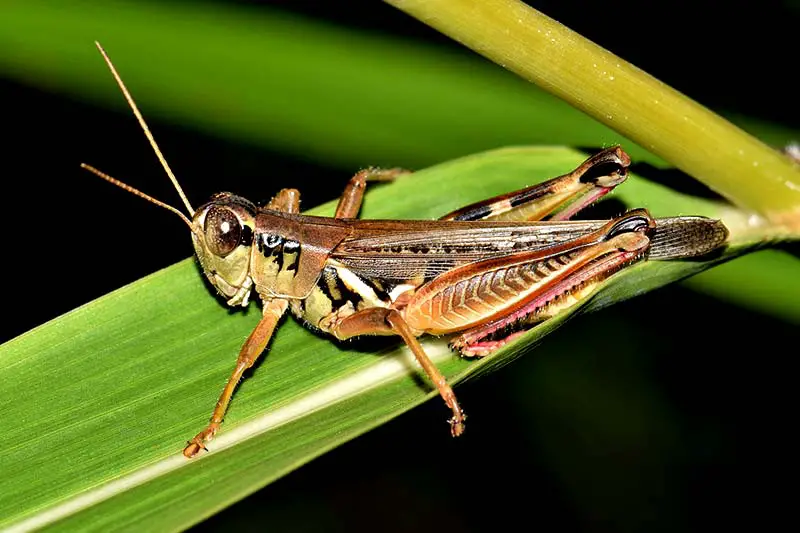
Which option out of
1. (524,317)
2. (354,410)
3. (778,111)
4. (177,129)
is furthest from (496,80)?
(177,129)

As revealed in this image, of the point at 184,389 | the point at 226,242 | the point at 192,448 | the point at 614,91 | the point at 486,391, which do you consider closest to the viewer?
the point at 614,91

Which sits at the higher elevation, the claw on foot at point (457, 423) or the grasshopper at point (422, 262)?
the grasshopper at point (422, 262)

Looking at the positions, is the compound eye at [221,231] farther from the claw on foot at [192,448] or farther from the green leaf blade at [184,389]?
the claw on foot at [192,448]

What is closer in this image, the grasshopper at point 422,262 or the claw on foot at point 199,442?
the claw on foot at point 199,442

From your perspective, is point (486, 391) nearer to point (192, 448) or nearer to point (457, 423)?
point (457, 423)

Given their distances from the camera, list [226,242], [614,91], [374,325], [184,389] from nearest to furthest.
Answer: [614,91] < [184,389] < [374,325] < [226,242]

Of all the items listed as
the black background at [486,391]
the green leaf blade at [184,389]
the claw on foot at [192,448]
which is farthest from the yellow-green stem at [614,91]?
the black background at [486,391]

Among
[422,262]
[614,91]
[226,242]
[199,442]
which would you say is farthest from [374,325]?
[614,91]

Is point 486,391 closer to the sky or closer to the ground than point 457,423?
closer to the sky

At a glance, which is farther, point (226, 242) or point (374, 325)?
point (226, 242)

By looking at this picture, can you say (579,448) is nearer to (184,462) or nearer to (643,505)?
(643,505)
